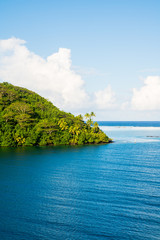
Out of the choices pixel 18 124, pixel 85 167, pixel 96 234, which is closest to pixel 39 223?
pixel 96 234

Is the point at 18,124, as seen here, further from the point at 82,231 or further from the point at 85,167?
the point at 82,231

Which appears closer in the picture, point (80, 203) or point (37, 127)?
point (80, 203)

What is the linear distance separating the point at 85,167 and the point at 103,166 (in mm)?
4449

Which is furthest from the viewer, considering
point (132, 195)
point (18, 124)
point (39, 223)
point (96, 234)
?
point (18, 124)

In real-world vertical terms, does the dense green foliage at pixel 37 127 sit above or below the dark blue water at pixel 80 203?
above

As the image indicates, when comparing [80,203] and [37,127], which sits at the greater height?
Answer: [37,127]

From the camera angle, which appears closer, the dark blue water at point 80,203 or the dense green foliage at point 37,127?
the dark blue water at point 80,203

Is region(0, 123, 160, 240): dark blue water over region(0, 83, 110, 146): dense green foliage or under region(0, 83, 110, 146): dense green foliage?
under

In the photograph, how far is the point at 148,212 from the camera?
2639cm

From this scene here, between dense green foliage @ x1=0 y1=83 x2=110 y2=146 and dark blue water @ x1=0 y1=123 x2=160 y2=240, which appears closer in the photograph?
dark blue water @ x1=0 y1=123 x2=160 y2=240

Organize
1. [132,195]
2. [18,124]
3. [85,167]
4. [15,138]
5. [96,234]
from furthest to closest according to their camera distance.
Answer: [18,124] → [15,138] → [85,167] → [132,195] → [96,234]

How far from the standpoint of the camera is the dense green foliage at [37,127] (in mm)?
95000

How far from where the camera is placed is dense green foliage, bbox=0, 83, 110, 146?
95.0 metres

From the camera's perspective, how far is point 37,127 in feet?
332
